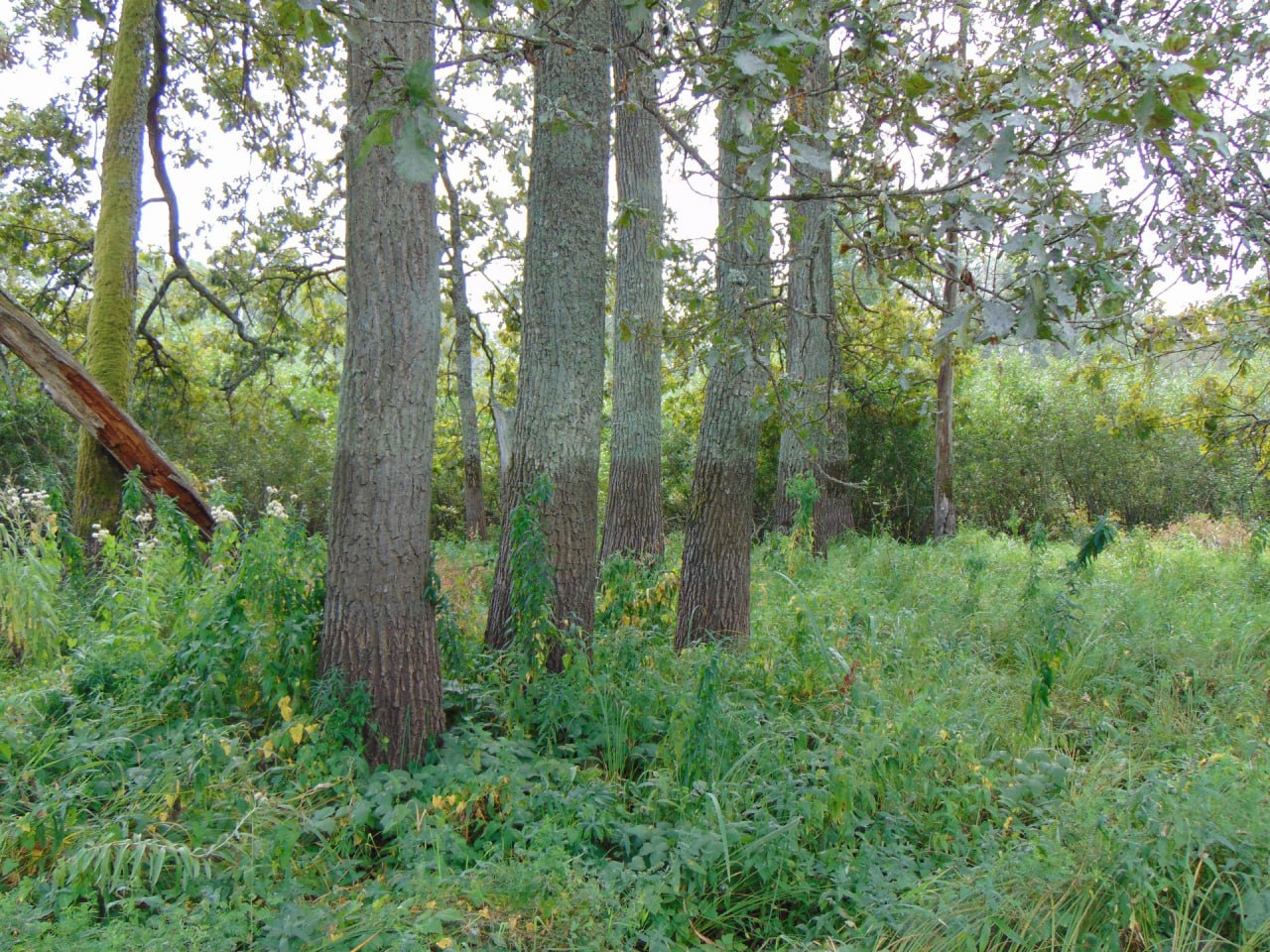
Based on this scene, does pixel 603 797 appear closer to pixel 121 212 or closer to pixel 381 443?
pixel 381 443

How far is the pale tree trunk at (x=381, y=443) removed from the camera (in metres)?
3.48

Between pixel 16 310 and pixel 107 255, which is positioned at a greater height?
pixel 107 255

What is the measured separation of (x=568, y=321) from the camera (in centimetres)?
436

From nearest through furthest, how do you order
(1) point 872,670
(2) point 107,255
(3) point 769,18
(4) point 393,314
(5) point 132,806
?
1. (3) point 769,18
2. (5) point 132,806
3. (4) point 393,314
4. (1) point 872,670
5. (2) point 107,255

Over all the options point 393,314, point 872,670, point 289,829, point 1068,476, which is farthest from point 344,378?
point 1068,476

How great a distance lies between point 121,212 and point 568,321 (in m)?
5.55

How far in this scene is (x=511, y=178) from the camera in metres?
11.4

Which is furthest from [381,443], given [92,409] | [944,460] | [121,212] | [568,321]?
[944,460]

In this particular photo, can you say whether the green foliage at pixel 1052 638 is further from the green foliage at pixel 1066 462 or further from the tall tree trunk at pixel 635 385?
the green foliage at pixel 1066 462

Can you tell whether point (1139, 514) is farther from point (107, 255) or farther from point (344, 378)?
point (107, 255)

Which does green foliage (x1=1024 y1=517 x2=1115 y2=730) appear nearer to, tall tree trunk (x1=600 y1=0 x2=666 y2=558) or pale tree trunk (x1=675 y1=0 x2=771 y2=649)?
pale tree trunk (x1=675 y1=0 x2=771 y2=649)

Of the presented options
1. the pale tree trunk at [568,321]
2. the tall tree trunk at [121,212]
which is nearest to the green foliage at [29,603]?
the pale tree trunk at [568,321]

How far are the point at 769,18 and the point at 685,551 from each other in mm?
3613

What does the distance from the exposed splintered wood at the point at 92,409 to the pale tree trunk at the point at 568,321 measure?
326 cm
